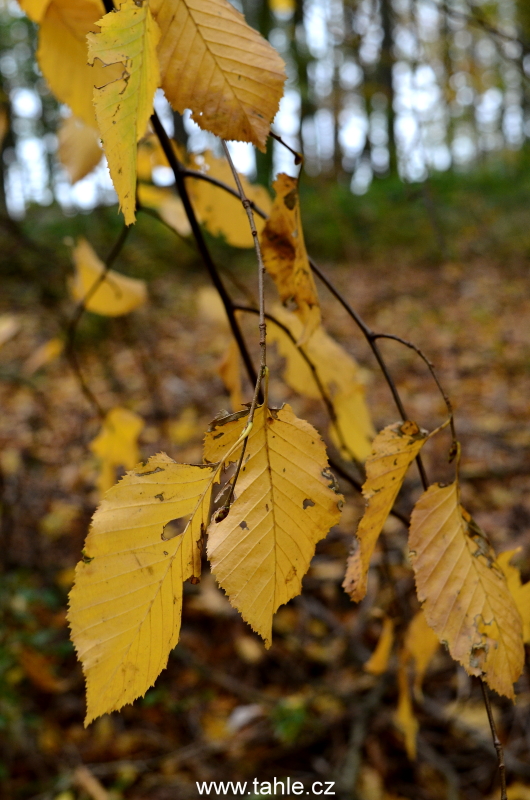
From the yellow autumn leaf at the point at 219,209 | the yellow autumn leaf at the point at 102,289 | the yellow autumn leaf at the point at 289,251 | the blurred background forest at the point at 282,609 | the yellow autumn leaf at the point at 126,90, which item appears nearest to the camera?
the yellow autumn leaf at the point at 126,90

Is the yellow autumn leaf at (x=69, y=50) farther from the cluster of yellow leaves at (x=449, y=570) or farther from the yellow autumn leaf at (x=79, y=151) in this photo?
the cluster of yellow leaves at (x=449, y=570)

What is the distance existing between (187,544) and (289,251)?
9.1 inches

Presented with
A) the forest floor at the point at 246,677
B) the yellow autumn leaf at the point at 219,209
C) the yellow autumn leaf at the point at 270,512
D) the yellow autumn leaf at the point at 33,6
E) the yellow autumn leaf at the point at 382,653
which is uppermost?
the yellow autumn leaf at the point at 33,6

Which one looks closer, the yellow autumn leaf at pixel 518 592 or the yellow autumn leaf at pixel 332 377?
the yellow autumn leaf at pixel 518 592

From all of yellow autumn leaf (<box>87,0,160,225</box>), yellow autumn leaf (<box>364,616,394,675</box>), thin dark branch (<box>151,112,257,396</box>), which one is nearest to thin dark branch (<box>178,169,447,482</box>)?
thin dark branch (<box>151,112,257,396</box>)

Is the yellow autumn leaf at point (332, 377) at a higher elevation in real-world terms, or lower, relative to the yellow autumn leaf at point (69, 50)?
lower

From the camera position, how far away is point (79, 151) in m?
0.72

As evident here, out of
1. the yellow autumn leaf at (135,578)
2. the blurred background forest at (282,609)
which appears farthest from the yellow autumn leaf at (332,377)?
the yellow autumn leaf at (135,578)

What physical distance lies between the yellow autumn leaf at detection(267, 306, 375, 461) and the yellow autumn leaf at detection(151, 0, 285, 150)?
310mm

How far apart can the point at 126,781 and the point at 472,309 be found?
4.30 metres

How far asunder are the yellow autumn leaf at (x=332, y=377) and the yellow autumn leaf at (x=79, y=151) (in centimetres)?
32

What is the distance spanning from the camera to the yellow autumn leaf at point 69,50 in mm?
458

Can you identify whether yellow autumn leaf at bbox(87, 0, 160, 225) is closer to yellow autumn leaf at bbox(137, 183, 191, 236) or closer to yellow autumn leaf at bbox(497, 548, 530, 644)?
yellow autumn leaf at bbox(497, 548, 530, 644)

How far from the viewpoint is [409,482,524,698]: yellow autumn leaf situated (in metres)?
0.34
